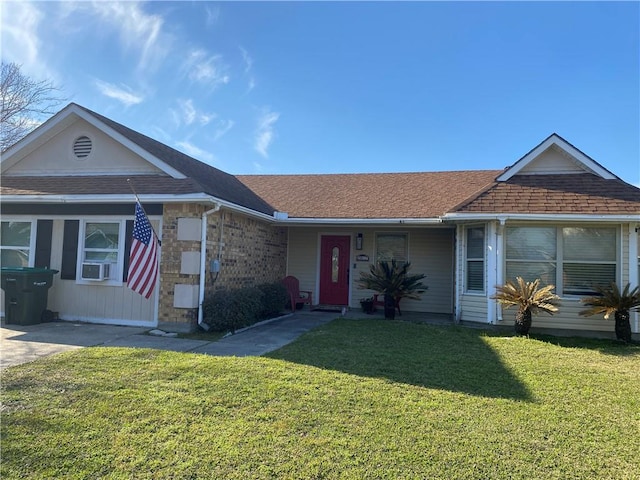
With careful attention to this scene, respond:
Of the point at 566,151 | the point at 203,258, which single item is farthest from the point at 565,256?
the point at 203,258

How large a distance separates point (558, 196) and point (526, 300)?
107 inches

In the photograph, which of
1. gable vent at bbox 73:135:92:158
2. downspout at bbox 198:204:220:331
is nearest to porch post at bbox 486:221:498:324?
downspout at bbox 198:204:220:331

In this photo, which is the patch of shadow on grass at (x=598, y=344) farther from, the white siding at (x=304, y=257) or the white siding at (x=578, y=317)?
the white siding at (x=304, y=257)

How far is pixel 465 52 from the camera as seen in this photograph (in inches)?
443

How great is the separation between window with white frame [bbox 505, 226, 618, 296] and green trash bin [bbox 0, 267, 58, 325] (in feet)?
33.9

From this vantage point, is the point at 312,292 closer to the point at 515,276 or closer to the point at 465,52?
the point at 515,276

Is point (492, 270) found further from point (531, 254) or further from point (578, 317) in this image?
point (578, 317)

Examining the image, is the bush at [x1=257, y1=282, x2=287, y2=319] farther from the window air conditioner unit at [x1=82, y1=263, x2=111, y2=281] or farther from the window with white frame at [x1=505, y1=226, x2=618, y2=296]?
the window with white frame at [x1=505, y1=226, x2=618, y2=296]

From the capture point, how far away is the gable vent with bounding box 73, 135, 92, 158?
10094 mm

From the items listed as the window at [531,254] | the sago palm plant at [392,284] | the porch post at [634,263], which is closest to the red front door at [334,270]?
the sago palm plant at [392,284]

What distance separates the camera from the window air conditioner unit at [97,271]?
888 cm

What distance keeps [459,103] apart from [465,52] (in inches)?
130

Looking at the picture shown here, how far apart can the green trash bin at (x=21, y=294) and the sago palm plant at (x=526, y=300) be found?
9.76 meters

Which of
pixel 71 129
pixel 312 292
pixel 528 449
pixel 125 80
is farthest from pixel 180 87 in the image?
pixel 528 449
